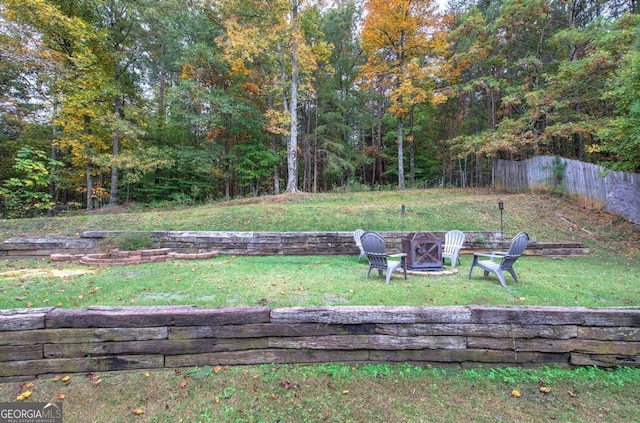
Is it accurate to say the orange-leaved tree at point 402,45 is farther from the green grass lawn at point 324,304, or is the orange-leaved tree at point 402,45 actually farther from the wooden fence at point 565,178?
the green grass lawn at point 324,304

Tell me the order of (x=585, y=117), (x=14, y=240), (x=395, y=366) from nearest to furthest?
(x=395, y=366), (x=14, y=240), (x=585, y=117)

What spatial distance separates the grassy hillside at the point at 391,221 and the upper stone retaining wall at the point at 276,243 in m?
0.74

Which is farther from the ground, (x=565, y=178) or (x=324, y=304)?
(x=565, y=178)

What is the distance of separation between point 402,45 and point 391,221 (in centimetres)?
1175

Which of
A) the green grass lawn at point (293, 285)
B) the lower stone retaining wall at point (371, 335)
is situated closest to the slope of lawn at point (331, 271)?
the green grass lawn at point (293, 285)

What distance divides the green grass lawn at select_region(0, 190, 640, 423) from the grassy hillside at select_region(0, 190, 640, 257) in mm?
72

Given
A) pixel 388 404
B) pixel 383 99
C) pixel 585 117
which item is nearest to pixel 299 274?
pixel 388 404

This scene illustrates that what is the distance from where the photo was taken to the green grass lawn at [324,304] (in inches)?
76.0

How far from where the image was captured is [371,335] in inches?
93.4

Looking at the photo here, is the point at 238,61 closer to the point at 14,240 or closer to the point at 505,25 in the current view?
the point at 14,240

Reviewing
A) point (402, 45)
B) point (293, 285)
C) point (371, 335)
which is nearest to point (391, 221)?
point (293, 285)

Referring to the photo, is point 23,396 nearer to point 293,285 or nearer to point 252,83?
point 293,285

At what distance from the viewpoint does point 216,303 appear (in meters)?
3.13

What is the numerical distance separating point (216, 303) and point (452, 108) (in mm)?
20018
